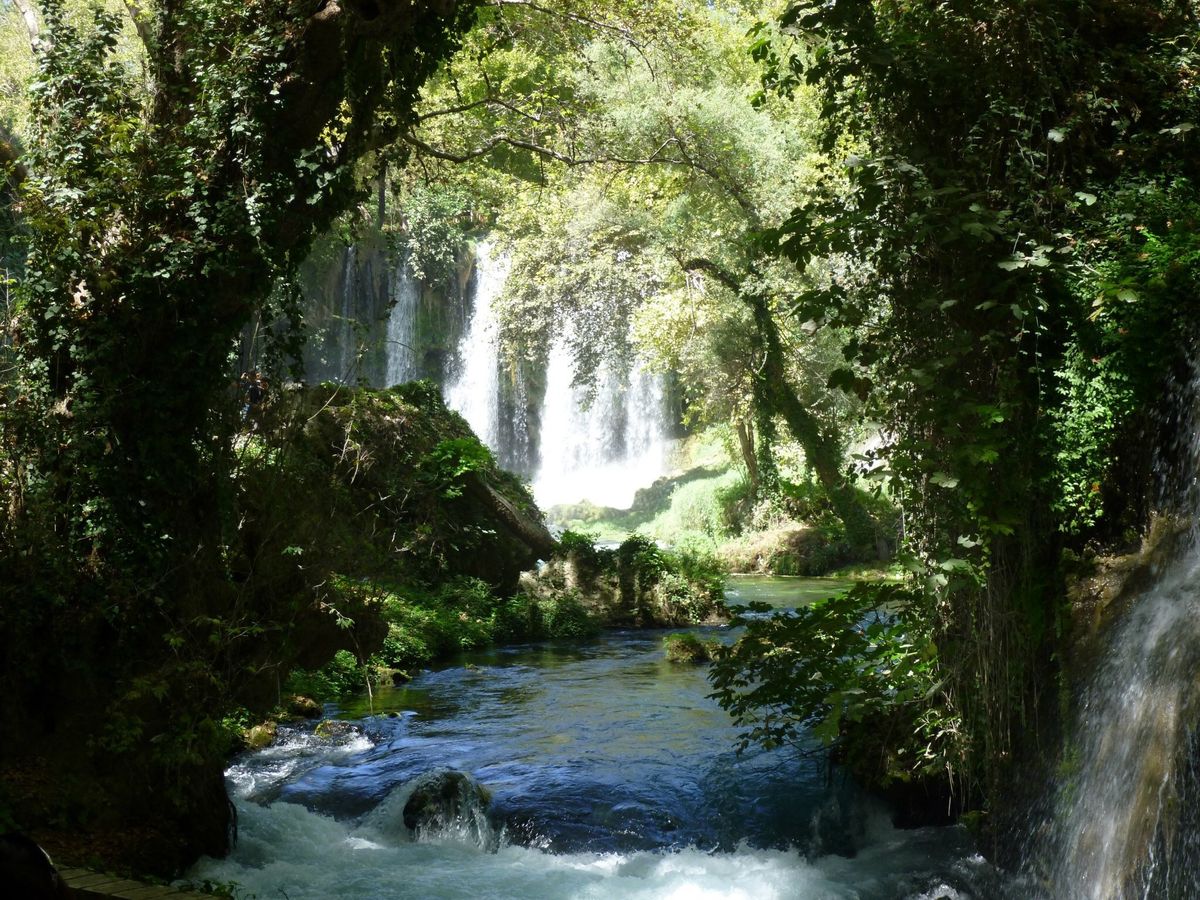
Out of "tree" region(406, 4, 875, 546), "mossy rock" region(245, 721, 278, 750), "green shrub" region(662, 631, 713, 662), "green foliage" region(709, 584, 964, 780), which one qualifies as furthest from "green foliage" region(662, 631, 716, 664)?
"green foliage" region(709, 584, 964, 780)

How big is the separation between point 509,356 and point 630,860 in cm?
1725

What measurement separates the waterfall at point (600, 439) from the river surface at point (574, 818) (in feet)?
69.3

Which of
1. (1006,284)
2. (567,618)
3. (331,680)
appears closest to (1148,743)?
(1006,284)

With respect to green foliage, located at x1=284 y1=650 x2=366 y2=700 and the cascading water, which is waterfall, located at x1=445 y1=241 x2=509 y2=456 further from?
green foliage, located at x1=284 y1=650 x2=366 y2=700

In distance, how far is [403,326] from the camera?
31656mm

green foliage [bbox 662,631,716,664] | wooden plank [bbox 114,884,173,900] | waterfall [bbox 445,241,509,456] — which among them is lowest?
green foliage [bbox 662,631,716,664]

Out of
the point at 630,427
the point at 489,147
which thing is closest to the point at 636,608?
the point at 489,147

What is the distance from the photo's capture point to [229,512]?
622cm

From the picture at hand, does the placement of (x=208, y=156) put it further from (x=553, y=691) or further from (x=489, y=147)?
(x=553, y=691)

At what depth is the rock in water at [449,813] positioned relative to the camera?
7.03 meters

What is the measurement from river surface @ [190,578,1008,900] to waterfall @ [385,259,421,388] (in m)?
21.1

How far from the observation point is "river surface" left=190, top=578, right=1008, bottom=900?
6145 millimetres

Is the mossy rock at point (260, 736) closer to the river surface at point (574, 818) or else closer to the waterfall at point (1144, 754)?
the river surface at point (574, 818)

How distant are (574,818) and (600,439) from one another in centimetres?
2519
